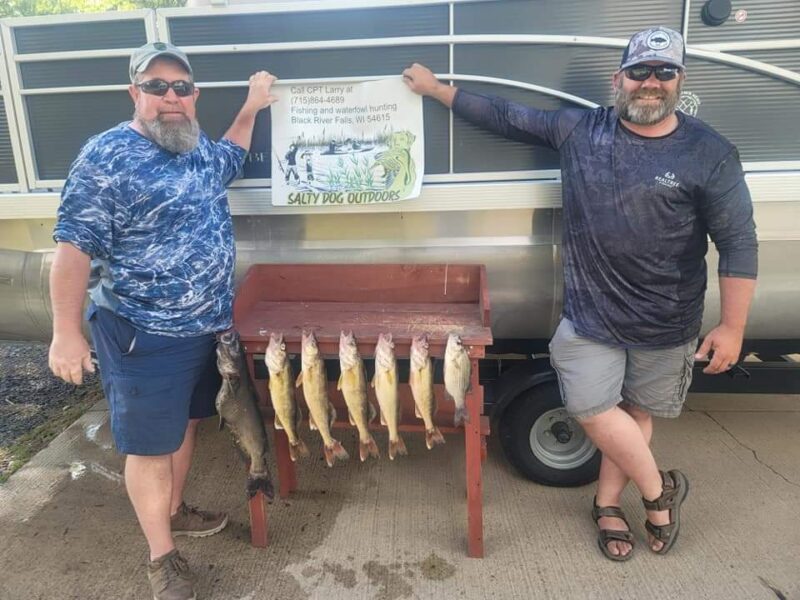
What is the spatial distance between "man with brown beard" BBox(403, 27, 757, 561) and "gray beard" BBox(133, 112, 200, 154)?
113 centimetres

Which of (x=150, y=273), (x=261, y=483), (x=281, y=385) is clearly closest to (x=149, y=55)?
(x=150, y=273)

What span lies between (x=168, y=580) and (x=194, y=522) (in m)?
0.48

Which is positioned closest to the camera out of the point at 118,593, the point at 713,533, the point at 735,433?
the point at 118,593

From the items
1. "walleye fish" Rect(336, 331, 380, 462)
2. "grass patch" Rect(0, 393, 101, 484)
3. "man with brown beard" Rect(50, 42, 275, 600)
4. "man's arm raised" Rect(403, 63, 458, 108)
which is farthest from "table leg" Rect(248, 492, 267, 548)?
"man's arm raised" Rect(403, 63, 458, 108)

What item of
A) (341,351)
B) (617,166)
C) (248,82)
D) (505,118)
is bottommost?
(341,351)

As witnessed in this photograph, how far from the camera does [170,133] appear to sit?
2.44 meters

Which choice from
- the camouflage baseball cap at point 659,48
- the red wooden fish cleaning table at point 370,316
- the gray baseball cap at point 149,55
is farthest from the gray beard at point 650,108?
the gray baseball cap at point 149,55

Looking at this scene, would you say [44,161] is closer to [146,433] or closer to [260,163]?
[260,163]

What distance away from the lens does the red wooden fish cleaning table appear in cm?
274

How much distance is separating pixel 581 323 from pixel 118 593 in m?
2.45

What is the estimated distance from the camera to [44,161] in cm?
327

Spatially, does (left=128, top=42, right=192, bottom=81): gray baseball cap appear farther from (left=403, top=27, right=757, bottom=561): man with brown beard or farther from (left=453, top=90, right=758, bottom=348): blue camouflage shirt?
(left=453, top=90, right=758, bottom=348): blue camouflage shirt

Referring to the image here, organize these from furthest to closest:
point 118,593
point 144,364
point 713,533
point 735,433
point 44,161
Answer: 1. point 735,433
2. point 44,161
3. point 713,533
4. point 118,593
5. point 144,364

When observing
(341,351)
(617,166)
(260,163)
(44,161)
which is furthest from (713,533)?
Result: (44,161)
